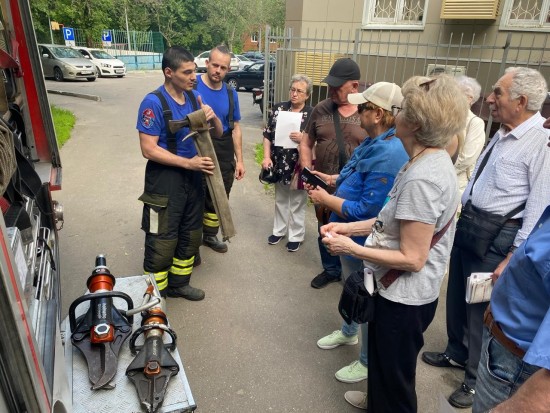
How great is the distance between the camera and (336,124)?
10.8 feet

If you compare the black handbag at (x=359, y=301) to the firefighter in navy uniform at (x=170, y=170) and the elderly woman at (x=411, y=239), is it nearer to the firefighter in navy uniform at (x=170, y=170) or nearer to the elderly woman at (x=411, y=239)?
the elderly woman at (x=411, y=239)

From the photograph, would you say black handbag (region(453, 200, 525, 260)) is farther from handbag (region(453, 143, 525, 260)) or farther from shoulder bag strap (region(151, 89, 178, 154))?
shoulder bag strap (region(151, 89, 178, 154))

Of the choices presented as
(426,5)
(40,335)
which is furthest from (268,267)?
(426,5)

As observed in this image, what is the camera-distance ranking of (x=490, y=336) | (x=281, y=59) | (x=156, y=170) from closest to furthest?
(x=490, y=336) < (x=156, y=170) < (x=281, y=59)

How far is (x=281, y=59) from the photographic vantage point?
8.47 m

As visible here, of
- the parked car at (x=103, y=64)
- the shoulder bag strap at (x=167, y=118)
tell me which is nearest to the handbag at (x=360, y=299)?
the shoulder bag strap at (x=167, y=118)

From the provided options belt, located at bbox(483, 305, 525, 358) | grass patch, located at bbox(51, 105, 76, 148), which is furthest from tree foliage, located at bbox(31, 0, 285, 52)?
belt, located at bbox(483, 305, 525, 358)

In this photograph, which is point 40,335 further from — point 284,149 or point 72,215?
point 72,215

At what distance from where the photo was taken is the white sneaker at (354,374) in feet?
8.55

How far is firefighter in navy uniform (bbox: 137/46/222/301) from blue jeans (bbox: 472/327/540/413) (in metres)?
2.08

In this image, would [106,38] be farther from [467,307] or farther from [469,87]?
[467,307]

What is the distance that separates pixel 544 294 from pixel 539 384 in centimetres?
27

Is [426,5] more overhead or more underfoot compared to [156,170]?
more overhead

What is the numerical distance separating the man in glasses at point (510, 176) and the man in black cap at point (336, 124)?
105 centimetres
